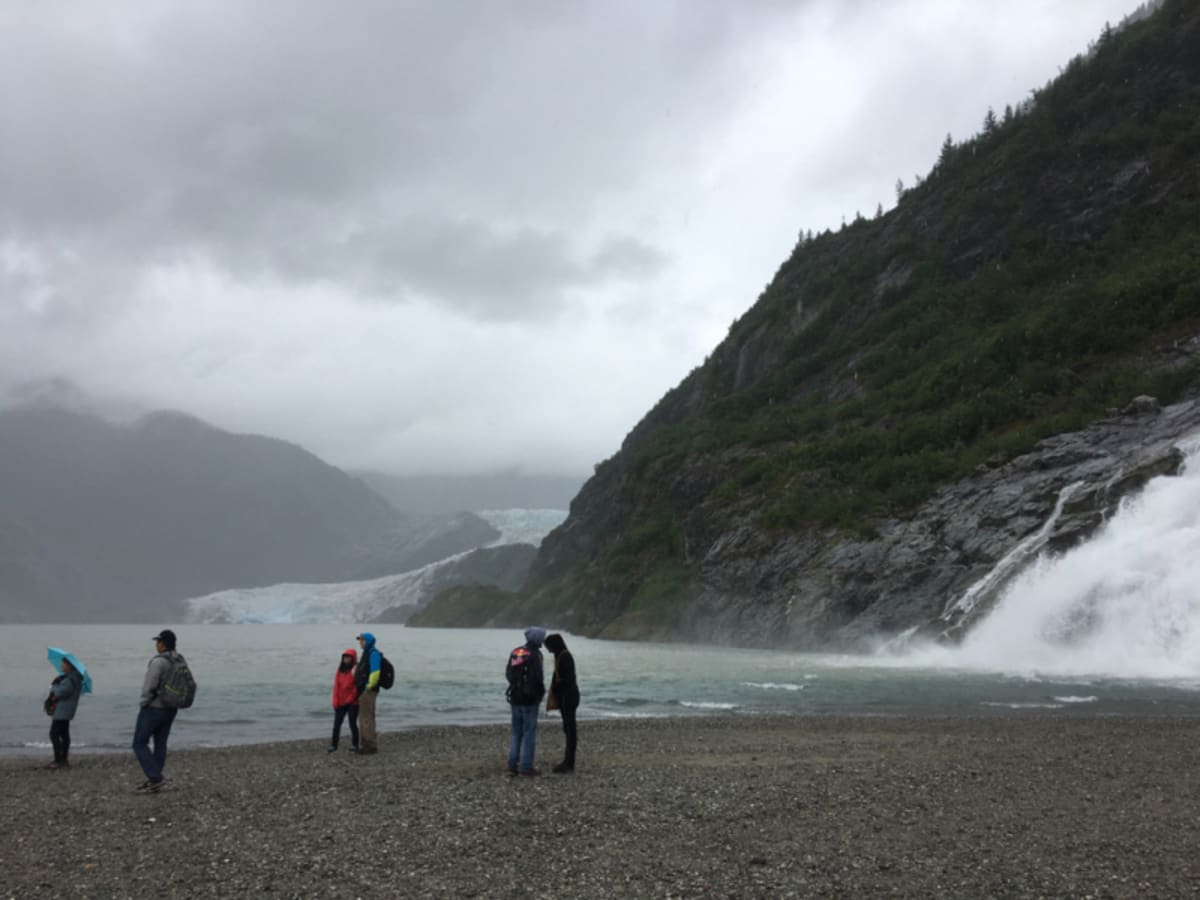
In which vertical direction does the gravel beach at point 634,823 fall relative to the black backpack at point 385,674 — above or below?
below

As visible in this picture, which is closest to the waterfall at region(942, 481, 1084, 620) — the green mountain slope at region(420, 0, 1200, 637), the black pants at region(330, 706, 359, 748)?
the green mountain slope at region(420, 0, 1200, 637)

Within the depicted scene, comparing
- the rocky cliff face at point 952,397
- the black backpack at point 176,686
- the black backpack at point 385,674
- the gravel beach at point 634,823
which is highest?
the rocky cliff face at point 952,397

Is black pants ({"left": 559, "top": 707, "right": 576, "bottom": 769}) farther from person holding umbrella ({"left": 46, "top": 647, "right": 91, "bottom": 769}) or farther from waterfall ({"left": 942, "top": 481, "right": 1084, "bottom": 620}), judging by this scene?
waterfall ({"left": 942, "top": 481, "right": 1084, "bottom": 620})

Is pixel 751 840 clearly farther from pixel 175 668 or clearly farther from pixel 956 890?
pixel 175 668

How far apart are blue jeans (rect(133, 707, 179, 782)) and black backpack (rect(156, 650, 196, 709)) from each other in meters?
0.20

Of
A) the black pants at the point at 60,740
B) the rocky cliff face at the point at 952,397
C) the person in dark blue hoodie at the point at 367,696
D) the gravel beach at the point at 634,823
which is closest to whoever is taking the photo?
the gravel beach at the point at 634,823

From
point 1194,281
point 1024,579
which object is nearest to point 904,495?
point 1024,579

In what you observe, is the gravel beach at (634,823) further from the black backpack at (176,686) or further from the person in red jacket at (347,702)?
the black backpack at (176,686)

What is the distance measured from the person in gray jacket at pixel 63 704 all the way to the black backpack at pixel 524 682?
835 cm

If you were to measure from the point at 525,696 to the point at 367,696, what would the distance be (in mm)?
5119

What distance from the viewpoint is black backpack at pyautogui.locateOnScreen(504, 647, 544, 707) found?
13852mm

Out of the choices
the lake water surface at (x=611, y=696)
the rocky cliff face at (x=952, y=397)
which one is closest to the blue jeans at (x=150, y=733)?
the lake water surface at (x=611, y=696)

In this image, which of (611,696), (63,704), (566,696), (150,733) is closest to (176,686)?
(150,733)

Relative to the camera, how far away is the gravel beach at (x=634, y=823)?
8.13 meters
